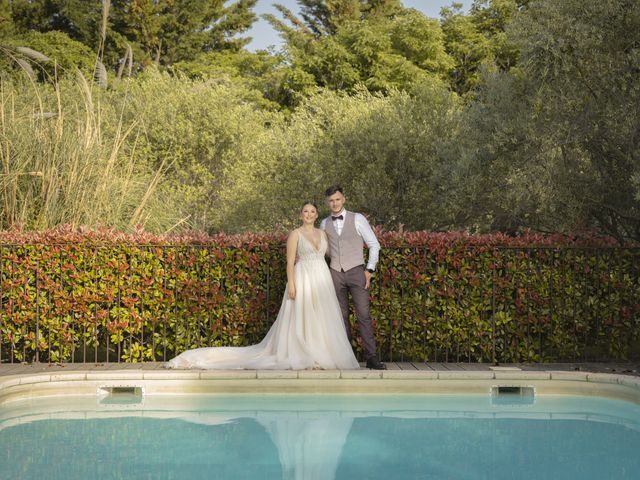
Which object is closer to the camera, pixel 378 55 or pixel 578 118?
pixel 578 118

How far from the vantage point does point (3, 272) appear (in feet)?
31.2

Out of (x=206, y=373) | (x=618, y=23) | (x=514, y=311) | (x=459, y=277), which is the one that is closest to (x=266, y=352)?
(x=206, y=373)

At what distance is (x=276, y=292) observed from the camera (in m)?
9.69

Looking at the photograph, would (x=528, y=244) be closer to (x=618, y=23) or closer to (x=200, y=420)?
(x=618, y=23)

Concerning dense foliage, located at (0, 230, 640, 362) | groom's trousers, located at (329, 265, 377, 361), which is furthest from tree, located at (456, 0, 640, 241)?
groom's trousers, located at (329, 265, 377, 361)

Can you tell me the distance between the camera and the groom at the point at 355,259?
888cm

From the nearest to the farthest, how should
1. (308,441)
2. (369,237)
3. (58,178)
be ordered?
1. (308,441)
2. (369,237)
3. (58,178)

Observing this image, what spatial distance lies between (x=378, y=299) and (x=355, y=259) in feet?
2.89

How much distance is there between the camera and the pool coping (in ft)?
26.7

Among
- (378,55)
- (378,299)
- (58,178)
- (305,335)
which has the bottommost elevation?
(305,335)

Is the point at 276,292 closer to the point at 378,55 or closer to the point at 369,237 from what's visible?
the point at 369,237

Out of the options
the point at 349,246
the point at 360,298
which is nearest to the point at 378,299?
the point at 360,298

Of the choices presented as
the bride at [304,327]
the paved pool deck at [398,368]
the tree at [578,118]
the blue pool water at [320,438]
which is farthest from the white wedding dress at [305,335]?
the tree at [578,118]

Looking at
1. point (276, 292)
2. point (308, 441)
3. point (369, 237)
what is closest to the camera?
point (308, 441)
